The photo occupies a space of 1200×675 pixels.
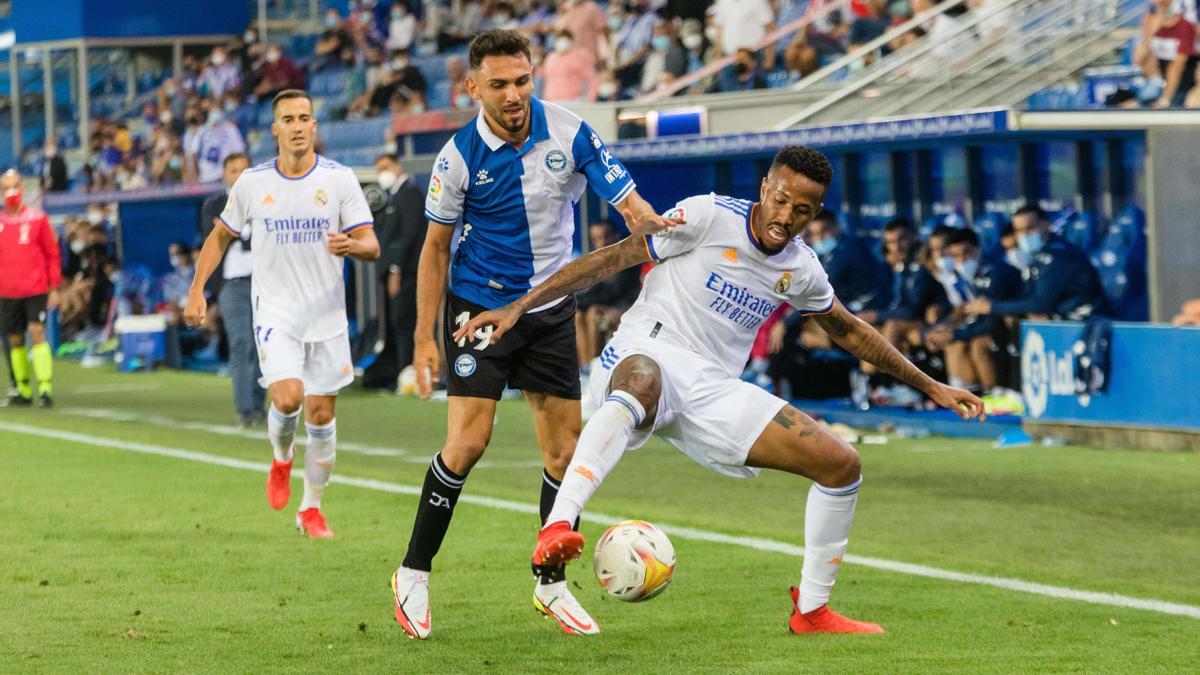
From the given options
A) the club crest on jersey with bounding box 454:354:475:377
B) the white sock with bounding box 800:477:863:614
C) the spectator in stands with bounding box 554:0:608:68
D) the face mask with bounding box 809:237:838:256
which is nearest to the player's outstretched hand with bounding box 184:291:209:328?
the club crest on jersey with bounding box 454:354:475:377

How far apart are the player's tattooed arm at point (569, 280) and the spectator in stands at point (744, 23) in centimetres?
1392

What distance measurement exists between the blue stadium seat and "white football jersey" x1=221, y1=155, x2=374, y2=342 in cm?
723

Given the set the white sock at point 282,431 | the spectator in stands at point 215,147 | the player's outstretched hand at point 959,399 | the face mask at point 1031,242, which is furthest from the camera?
the spectator in stands at point 215,147

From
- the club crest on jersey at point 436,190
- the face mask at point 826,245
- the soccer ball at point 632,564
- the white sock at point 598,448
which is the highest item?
the club crest on jersey at point 436,190

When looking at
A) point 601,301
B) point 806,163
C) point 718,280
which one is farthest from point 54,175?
point 806,163

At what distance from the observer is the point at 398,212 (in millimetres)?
17797

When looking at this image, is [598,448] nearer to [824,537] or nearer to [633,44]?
[824,537]

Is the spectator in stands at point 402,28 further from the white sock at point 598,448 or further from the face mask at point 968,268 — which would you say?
the white sock at point 598,448

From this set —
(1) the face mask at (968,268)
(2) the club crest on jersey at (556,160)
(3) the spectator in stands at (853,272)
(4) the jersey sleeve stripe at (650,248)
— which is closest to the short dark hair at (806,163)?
(4) the jersey sleeve stripe at (650,248)

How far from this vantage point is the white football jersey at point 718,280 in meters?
6.34

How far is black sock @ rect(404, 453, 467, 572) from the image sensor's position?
650cm

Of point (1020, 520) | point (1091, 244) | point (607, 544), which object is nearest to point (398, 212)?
point (1091, 244)

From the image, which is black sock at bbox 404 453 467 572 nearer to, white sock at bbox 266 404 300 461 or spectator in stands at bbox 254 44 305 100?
white sock at bbox 266 404 300 461

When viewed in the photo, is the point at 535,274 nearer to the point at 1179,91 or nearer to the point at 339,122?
the point at 1179,91
